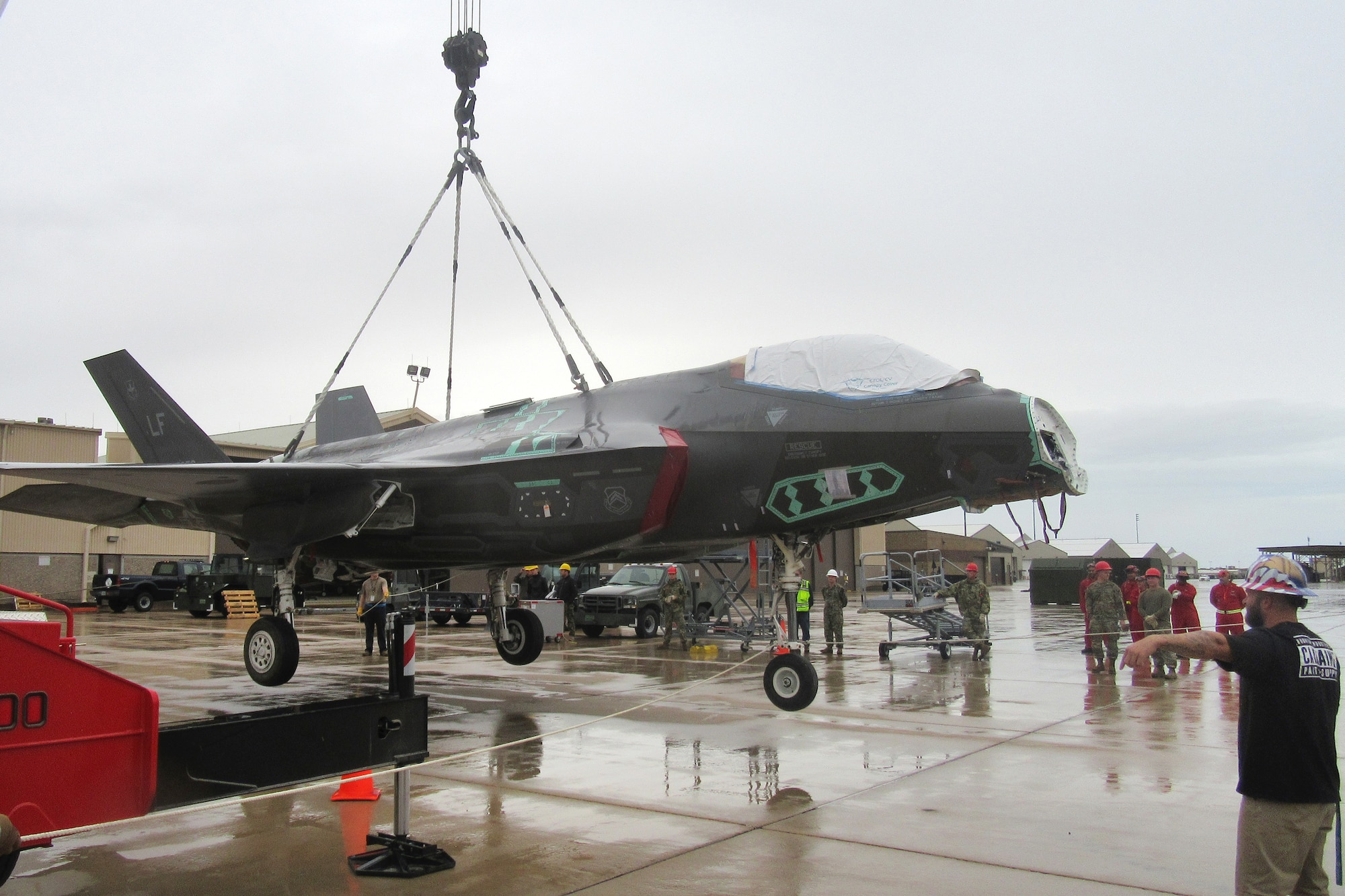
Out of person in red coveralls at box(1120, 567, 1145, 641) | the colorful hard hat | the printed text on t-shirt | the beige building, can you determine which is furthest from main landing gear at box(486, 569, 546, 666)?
the beige building

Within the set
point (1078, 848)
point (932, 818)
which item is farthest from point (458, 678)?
point (1078, 848)

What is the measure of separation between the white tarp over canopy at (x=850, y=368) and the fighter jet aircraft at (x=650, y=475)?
0.02m

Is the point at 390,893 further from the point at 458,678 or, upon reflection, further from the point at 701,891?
the point at 458,678

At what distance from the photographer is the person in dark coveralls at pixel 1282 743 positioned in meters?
3.67

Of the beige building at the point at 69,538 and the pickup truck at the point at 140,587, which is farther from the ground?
the beige building at the point at 69,538

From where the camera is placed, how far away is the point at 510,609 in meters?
13.4

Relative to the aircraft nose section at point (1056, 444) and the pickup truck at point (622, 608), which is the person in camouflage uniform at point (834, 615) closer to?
the pickup truck at point (622, 608)

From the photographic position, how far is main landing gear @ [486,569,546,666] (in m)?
13.0

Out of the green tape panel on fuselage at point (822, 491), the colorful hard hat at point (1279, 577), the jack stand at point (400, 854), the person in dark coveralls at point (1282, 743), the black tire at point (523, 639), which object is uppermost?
the green tape panel on fuselage at point (822, 491)

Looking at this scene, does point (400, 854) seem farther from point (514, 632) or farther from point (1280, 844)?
point (514, 632)

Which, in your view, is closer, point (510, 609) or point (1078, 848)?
point (1078, 848)

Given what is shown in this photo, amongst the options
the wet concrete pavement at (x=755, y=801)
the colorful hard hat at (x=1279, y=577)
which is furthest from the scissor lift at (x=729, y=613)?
the colorful hard hat at (x=1279, y=577)

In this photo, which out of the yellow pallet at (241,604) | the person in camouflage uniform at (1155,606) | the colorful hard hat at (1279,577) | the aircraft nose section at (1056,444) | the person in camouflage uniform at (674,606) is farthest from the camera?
the yellow pallet at (241,604)

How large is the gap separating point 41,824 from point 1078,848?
511 centimetres
